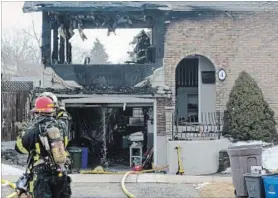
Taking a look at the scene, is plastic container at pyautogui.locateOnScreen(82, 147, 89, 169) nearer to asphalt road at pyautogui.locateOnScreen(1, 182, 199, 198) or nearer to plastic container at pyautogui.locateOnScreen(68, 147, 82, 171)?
plastic container at pyautogui.locateOnScreen(68, 147, 82, 171)

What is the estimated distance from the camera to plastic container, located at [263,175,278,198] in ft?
22.8

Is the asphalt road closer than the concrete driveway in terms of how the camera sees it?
Yes

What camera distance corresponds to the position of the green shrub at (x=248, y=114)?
46.6 ft

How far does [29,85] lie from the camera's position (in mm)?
16625

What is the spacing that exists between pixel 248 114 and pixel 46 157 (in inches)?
365

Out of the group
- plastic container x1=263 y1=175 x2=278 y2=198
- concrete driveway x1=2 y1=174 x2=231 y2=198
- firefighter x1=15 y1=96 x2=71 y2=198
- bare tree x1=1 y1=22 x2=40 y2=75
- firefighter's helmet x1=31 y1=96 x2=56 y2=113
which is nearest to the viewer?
firefighter x1=15 y1=96 x2=71 y2=198

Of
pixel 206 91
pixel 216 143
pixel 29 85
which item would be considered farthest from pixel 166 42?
pixel 29 85

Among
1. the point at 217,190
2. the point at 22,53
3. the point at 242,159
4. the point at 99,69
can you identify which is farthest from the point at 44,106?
the point at 22,53

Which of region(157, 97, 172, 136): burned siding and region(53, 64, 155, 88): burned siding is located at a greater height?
region(53, 64, 155, 88): burned siding

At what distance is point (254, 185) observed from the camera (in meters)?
7.36

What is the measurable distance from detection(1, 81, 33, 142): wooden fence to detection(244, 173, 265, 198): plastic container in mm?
10144

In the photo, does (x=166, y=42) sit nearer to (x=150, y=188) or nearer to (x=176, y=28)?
(x=176, y=28)

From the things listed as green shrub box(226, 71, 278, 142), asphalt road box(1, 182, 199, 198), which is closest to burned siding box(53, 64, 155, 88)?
green shrub box(226, 71, 278, 142)

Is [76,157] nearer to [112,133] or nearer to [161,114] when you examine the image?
[161,114]
